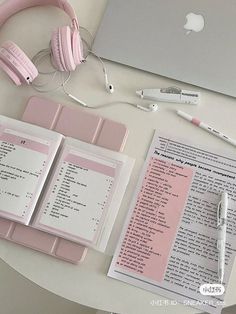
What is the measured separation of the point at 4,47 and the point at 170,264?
54 cm

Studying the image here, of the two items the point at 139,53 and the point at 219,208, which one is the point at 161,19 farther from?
the point at 219,208

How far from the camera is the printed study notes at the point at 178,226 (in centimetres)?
67

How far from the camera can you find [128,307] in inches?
25.9

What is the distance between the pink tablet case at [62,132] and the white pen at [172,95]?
9 cm

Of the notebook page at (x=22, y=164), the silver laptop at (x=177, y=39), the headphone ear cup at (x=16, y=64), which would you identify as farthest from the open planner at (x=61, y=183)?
the silver laptop at (x=177, y=39)

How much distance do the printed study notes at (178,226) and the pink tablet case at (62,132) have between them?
0.07 metres

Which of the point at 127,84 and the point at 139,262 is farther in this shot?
the point at 127,84

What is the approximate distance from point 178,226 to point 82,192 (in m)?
0.19

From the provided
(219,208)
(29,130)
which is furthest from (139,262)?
(29,130)

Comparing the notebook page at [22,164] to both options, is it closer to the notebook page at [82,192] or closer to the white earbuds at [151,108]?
the notebook page at [82,192]

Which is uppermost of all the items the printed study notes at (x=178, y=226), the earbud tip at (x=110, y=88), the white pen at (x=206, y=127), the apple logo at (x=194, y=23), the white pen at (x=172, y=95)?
the apple logo at (x=194, y=23)

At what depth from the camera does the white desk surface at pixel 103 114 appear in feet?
2.20

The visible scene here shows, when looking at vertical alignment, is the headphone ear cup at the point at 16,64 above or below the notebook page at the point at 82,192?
above

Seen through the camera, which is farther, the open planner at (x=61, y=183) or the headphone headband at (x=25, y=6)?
the headphone headband at (x=25, y=6)
